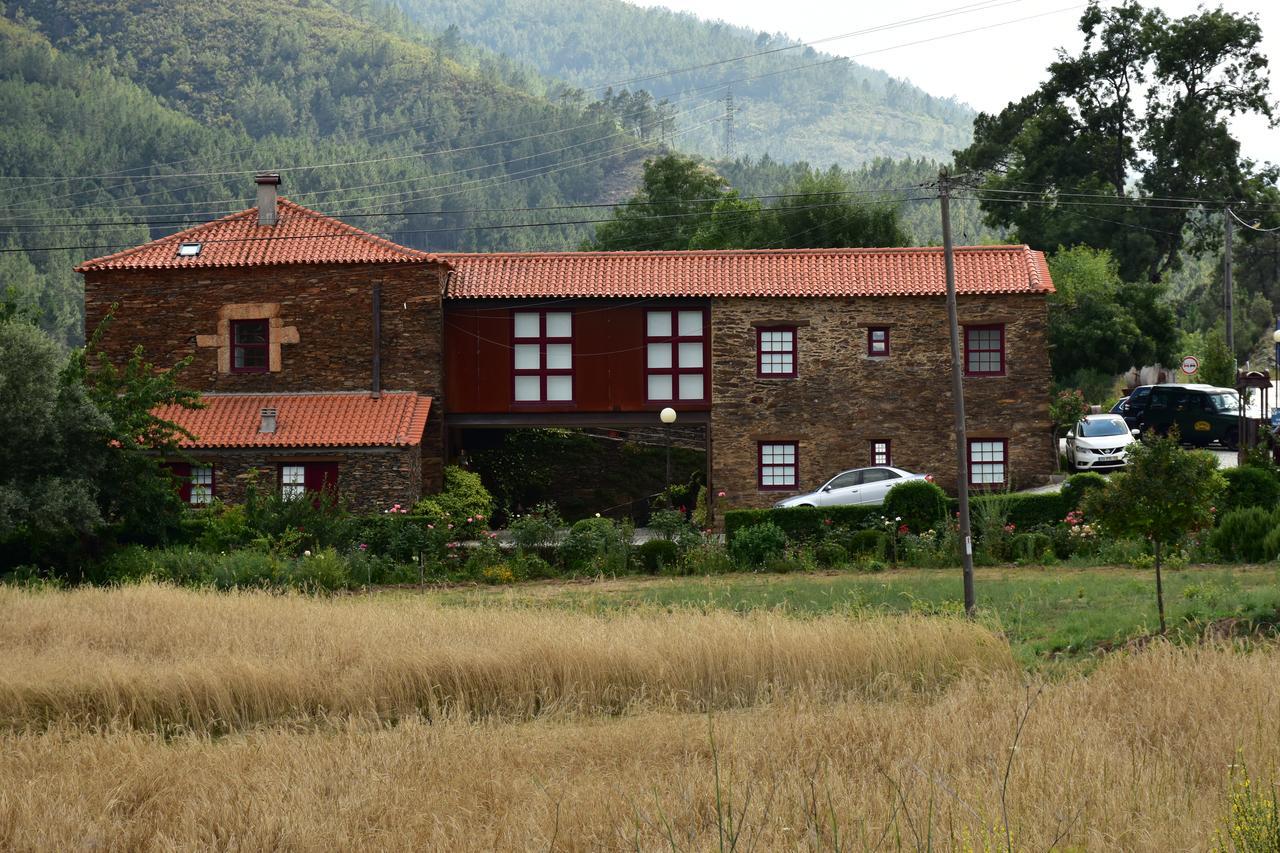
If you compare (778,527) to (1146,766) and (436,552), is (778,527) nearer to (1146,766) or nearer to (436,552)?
(436,552)

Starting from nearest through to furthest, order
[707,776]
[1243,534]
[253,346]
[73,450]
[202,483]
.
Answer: [707,776], [1243,534], [73,450], [202,483], [253,346]

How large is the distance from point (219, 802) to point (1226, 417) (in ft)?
112

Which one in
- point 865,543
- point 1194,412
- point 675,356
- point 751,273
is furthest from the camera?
point 1194,412

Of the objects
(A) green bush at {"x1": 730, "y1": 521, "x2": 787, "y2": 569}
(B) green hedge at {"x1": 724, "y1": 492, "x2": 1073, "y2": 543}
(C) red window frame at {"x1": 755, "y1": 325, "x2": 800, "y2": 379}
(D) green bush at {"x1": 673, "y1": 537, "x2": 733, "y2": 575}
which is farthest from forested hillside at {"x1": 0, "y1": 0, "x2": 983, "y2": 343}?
(A) green bush at {"x1": 730, "y1": 521, "x2": 787, "y2": 569}

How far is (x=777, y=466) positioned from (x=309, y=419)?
11642mm

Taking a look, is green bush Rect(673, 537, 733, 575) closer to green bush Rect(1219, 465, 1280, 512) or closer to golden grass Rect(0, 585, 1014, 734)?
green bush Rect(1219, 465, 1280, 512)

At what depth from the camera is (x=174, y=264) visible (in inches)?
1428

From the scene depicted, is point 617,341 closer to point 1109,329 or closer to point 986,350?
point 986,350

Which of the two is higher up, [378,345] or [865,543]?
[378,345]

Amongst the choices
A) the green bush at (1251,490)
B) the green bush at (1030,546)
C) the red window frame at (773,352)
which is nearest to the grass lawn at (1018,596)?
the green bush at (1030,546)

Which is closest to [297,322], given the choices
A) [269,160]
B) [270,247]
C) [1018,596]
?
[270,247]

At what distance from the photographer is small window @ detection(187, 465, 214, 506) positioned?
113 ft

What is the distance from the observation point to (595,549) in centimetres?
2911

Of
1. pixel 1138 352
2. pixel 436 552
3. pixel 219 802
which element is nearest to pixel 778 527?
pixel 436 552
